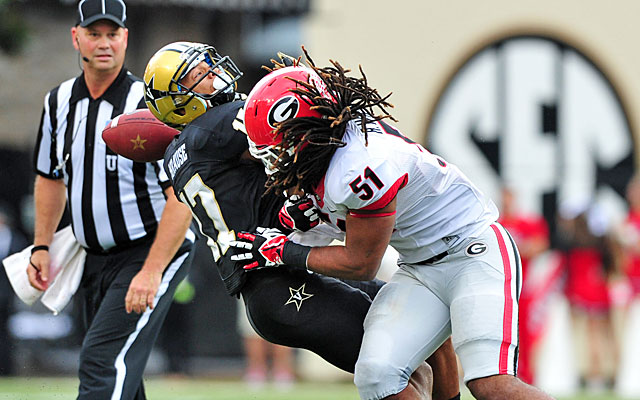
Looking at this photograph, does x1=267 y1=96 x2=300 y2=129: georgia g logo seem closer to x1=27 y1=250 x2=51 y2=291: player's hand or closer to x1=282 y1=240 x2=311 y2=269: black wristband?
x1=282 y1=240 x2=311 y2=269: black wristband

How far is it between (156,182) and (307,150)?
1.44m

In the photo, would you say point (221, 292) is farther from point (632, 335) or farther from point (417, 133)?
point (632, 335)

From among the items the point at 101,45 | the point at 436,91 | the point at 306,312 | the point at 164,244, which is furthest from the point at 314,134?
the point at 436,91

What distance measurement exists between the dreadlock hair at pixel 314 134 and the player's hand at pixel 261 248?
208 mm

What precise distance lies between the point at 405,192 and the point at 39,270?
200 centimetres

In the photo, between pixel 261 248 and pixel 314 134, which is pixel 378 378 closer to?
pixel 261 248

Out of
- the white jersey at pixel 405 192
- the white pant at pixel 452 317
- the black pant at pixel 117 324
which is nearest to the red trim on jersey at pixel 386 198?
the white jersey at pixel 405 192

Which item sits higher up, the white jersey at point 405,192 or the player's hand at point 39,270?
the white jersey at point 405,192

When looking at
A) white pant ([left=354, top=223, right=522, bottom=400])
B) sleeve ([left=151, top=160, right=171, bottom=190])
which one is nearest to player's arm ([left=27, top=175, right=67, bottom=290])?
sleeve ([left=151, top=160, right=171, bottom=190])

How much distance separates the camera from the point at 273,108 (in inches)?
138

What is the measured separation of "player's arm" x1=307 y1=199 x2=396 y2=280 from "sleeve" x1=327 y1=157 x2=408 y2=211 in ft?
0.15

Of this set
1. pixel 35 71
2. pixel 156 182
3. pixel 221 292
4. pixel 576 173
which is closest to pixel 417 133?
pixel 576 173

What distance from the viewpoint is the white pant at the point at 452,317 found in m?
3.64

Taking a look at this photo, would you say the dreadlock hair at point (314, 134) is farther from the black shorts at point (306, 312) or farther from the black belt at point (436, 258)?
the black belt at point (436, 258)
